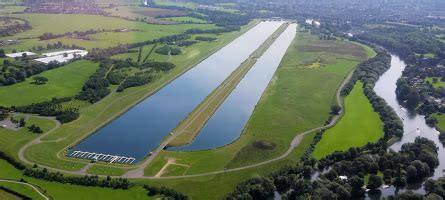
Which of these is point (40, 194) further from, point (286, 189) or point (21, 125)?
point (286, 189)

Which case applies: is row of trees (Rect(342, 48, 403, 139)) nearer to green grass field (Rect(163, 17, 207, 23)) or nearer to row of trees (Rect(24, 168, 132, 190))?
row of trees (Rect(24, 168, 132, 190))

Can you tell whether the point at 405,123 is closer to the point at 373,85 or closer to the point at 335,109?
the point at 335,109

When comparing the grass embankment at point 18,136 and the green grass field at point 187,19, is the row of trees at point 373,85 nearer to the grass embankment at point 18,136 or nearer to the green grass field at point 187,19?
the grass embankment at point 18,136

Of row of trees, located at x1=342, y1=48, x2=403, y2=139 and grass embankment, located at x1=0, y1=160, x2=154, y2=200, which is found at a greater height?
row of trees, located at x1=342, y1=48, x2=403, y2=139

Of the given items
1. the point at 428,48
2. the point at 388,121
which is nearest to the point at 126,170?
the point at 388,121

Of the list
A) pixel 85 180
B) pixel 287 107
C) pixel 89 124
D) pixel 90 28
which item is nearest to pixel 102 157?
pixel 85 180

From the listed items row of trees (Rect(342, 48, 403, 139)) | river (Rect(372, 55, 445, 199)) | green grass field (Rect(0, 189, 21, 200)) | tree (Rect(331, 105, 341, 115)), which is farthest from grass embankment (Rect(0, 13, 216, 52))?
green grass field (Rect(0, 189, 21, 200))

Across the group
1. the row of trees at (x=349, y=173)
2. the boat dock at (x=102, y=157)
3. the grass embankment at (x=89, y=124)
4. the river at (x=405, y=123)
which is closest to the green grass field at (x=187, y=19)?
the grass embankment at (x=89, y=124)

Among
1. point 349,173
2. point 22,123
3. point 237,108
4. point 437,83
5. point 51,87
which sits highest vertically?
point 51,87
